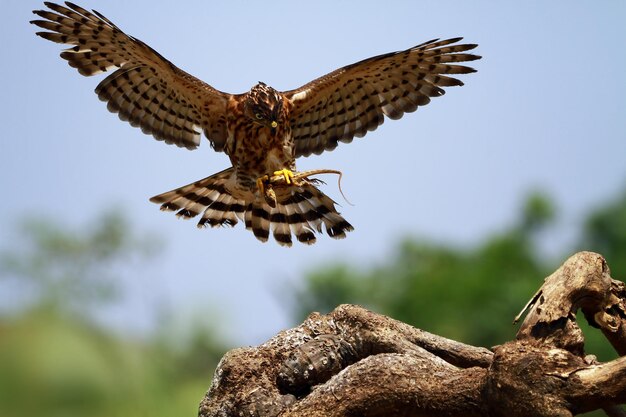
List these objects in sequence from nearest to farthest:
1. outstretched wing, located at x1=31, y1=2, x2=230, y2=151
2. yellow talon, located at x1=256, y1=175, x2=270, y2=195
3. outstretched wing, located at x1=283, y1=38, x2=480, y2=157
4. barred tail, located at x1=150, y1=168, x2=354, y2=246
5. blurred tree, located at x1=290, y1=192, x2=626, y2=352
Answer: outstretched wing, located at x1=31, y1=2, x2=230, y2=151, yellow talon, located at x1=256, y1=175, x2=270, y2=195, outstretched wing, located at x1=283, y1=38, x2=480, y2=157, barred tail, located at x1=150, y1=168, x2=354, y2=246, blurred tree, located at x1=290, y1=192, x2=626, y2=352

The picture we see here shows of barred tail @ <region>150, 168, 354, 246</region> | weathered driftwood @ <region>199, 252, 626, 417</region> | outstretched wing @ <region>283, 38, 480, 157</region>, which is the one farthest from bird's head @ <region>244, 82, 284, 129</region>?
weathered driftwood @ <region>199, 252, 626, 417</region>

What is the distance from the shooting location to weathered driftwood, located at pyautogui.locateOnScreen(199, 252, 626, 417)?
426cm

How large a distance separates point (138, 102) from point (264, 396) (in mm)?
3614

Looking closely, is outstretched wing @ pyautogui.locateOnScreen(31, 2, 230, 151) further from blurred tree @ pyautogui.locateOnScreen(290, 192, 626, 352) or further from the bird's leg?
blurred tree @ pyautogui.locateOnScreen(290, 192, 626, 352)

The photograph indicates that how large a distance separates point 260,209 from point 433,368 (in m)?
3.76

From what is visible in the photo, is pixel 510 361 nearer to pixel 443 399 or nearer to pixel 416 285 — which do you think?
pixel 443 399

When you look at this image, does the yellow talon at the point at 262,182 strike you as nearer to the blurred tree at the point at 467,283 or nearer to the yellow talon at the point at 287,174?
the yellow talon at the point at 287,174

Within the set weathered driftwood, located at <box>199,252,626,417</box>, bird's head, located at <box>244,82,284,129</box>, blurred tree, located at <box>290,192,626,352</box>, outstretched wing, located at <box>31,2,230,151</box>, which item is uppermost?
blurred tree, located at <box>290,192,626,352</box>

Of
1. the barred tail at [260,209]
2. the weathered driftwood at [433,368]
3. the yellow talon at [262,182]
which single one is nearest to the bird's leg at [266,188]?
the yellow talon at [262,182]

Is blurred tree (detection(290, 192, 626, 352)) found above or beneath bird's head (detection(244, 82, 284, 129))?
above

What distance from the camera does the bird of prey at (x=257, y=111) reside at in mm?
7633

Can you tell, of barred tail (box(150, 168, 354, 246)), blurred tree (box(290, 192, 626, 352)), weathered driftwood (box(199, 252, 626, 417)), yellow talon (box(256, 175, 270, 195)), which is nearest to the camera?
weathered driftwood (box(199, 252, 626, 417))

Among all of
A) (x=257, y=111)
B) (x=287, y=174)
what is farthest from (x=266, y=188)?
(x=257, y=111)

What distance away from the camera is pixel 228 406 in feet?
17.7
